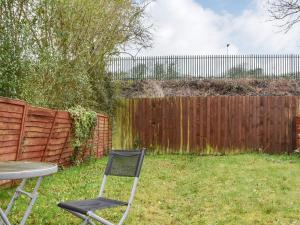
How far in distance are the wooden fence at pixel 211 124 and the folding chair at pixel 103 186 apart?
11825mm

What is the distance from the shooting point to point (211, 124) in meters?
16.4

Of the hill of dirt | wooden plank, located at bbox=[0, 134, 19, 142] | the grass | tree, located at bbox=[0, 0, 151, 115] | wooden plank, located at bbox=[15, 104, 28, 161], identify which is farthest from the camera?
the hill of dirt

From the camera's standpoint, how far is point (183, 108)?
16.8 m

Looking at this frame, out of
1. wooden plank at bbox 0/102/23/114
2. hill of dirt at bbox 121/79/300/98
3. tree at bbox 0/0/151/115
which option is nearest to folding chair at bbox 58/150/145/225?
wooden plank at bbox 0/102/23/114

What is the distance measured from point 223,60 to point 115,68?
249 inches

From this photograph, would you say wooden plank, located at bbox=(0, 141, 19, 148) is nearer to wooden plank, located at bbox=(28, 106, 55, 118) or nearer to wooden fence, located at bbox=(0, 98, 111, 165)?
wooden fence, located at bbox=(0, 98, 111, 165)

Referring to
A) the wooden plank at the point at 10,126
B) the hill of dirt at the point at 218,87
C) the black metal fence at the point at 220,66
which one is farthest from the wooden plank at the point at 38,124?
the black metal fence at the point at 220,66

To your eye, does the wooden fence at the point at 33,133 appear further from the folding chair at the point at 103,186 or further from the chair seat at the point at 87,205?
the chair seat at the point at 87,205

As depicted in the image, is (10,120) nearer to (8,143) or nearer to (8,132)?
(8,132)

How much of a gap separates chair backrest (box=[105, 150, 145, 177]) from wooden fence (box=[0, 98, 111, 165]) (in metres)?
2.58

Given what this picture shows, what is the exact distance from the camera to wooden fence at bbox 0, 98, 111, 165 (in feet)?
22.9

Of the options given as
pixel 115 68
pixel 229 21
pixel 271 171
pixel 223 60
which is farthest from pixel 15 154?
pixel 223 60

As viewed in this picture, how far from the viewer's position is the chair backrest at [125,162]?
456 cm

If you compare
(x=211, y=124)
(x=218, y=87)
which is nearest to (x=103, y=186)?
(x=211, y=124)
